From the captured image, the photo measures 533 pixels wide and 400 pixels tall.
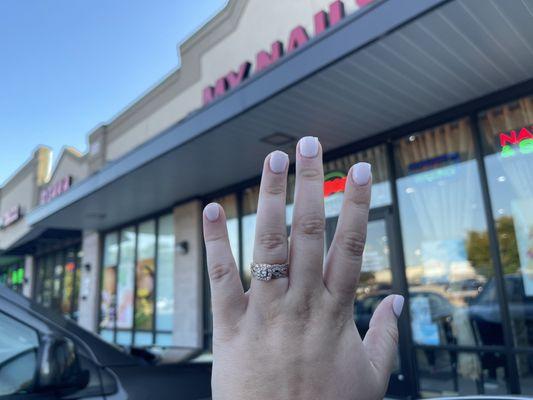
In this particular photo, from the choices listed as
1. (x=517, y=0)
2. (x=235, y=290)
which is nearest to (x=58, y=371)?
(x=235, y=290)

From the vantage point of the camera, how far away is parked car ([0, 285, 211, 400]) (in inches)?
78.0

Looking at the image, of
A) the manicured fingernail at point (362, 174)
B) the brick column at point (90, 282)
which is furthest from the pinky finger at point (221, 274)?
the brick column at point (90, 282)

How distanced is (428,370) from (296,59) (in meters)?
3.92

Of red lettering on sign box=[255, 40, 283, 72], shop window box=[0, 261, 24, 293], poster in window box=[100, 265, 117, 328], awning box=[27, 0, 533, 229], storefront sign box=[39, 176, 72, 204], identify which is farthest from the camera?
shop window box=[0, 261, 24, 293]

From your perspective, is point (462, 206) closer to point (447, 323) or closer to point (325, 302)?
point (447, 323)

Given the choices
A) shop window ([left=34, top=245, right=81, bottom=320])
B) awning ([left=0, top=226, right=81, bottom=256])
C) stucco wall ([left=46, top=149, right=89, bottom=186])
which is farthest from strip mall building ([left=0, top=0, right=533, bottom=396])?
shop window ([left=34, top=245, right=81, bottom=320])

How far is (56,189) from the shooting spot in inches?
570

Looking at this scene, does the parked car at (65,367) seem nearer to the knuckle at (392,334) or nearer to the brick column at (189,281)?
the knuckle at (392,334)

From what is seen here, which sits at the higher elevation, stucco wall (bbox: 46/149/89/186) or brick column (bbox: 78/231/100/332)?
stucco wall (bbox: 46/149/89/186)

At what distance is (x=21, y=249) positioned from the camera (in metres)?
17.0

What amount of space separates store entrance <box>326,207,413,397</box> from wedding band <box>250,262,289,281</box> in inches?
170

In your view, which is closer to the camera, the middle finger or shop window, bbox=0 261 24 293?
the middle finger

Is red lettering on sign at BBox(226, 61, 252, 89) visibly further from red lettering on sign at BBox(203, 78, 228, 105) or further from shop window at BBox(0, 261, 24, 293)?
shop window at BBox(0, 261, 24, 293)

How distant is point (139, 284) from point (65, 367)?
8891mm
